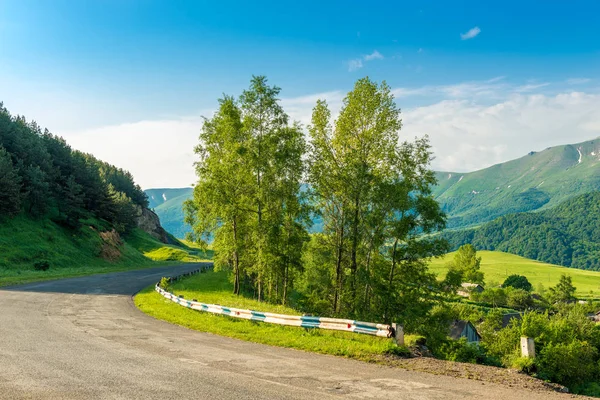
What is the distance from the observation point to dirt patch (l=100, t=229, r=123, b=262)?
2884 inches

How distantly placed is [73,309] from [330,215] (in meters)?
19.6

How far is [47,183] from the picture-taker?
6962cm

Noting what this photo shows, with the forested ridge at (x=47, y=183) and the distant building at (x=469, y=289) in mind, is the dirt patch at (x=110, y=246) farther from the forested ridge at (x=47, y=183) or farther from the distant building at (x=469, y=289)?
the distant building at (x=469, y=289)

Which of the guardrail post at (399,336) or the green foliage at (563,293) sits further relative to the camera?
the green foliage at (563,293)

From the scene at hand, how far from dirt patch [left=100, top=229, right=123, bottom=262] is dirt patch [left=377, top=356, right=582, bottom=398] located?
2737 inches

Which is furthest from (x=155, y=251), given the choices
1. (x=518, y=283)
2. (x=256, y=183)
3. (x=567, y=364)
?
(x=518, y=283)

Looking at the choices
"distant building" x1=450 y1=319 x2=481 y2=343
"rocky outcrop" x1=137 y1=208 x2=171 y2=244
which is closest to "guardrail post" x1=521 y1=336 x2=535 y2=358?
"distant building" x1=450 y1=319 x2=481 y2=343

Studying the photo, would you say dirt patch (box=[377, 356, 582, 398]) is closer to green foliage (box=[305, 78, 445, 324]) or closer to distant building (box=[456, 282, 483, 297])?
green foliage (box=[305, 78, 445, 324])

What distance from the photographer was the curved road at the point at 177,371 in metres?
10.0

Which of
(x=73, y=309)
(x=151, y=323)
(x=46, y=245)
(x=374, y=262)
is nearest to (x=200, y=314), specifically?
(x=151, y=323)

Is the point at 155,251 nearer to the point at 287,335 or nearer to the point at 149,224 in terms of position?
the point at 149,224

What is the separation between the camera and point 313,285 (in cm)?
3956

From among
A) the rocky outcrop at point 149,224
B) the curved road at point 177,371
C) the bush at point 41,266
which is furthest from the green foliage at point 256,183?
the rocky outcrop at point 149,224

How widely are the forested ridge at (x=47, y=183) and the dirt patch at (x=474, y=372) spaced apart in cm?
6510
